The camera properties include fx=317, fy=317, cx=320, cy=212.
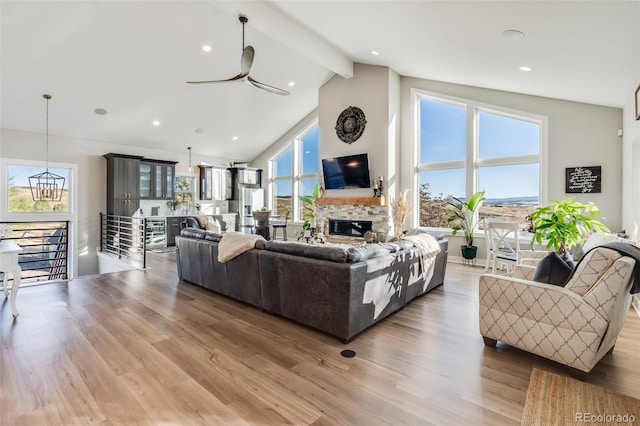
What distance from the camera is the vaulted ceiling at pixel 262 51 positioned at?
342 centimetres

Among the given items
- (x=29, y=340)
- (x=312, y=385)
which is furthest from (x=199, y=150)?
(x=312, y=385)

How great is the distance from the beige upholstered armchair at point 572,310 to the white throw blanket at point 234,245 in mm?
2416

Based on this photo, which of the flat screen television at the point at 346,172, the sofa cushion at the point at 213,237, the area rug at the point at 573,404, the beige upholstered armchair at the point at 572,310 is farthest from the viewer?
the flat screen television at the point at 346,172

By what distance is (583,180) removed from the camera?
5.04 metres

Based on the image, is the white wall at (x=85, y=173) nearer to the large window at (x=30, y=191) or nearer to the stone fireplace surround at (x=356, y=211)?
the large window at (x=30, y=191)

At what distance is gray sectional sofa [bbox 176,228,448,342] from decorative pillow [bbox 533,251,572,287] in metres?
1.23

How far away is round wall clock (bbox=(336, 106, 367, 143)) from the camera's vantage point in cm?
712

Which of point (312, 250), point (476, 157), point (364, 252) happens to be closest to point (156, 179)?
point (312, 250)

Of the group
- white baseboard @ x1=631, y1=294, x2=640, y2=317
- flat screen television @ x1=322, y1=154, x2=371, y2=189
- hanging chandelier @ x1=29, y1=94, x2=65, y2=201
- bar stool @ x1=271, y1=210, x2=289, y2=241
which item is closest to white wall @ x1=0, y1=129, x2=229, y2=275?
hanging chandelier @ x1=29, y1=94, x2=65, y2=201

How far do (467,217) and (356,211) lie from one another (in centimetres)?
232

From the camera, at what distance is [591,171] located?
194 inches

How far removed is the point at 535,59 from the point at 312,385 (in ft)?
15.1

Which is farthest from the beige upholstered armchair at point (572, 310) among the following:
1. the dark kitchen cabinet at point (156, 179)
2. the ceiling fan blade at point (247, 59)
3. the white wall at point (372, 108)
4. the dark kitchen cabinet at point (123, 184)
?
the dark kitchen cabinet at point (156, 179)

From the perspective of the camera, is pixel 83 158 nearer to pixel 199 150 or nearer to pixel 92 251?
pixel 92 251
